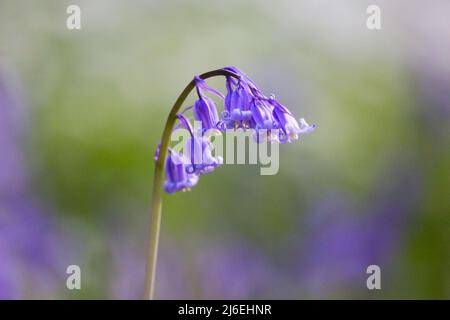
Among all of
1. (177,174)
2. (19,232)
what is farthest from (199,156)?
(19,232)

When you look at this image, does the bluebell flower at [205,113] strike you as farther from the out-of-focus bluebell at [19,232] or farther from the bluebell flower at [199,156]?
the out-of-focus bluebell at [19,232]

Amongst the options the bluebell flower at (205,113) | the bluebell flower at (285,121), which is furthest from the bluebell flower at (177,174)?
the bluebell flower at (285,121)

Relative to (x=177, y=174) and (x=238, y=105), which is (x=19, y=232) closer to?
(x=177, y=174)

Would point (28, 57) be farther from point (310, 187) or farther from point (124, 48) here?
point (310, 187)

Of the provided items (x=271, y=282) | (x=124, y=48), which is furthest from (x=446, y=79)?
(x=124, y=48)

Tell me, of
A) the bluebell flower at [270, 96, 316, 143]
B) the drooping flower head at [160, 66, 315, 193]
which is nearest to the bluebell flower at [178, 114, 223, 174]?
the drooping flower head at [160, 66, 315, 193]
